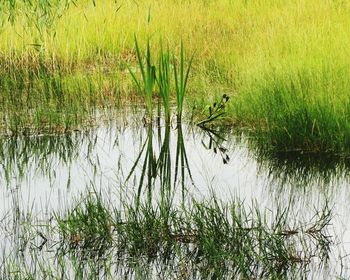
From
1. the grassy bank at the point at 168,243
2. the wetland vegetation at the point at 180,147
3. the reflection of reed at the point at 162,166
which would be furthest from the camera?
the reflection of reed at the point at 162,166

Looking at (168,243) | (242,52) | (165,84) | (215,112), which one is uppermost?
(242,52)

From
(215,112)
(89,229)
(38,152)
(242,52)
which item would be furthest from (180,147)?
(242,52)

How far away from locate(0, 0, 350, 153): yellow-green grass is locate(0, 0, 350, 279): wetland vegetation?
0.08ft

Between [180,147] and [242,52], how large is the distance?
3.11m

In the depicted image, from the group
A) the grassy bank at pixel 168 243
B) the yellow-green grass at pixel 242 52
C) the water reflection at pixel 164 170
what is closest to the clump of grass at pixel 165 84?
the water reflection at pixel 164 170

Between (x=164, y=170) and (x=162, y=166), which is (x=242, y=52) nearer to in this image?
(x=162, y=166)

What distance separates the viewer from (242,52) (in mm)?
9828

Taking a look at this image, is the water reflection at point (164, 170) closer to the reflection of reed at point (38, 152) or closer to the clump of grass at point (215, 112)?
the reflection of reed at point (38, 152)

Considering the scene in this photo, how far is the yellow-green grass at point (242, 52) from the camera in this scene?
680cm

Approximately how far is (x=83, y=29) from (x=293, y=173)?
4958 mm

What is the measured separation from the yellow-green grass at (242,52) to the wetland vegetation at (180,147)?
23 millimetres

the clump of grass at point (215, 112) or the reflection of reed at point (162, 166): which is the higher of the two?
the clump of grass at point (215, 112)

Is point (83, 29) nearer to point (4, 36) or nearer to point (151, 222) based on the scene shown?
point (4, 36)

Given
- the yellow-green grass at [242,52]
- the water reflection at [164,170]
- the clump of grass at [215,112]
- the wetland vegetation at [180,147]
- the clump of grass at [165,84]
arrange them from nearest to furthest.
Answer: the wetland vegetation at [180,147]
the water reflection at [164,170]
the yellow-green grass at [242,52]
the clump of grass at [165,84]
the clump of grass at [215,112]
